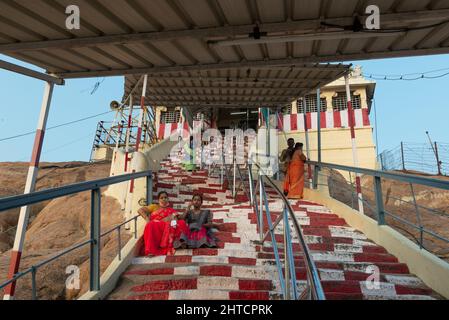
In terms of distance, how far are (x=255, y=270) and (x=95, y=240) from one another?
179 centimetres

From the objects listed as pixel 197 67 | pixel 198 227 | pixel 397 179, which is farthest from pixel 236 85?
pixel 397 179

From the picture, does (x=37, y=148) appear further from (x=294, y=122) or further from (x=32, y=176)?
(x=294, y=122)

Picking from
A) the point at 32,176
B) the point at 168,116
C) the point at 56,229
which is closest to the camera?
the point at 32,176

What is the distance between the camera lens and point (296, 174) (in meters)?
7.34

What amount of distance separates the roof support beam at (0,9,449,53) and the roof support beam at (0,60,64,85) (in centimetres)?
19

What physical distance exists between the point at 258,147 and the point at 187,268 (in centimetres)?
906

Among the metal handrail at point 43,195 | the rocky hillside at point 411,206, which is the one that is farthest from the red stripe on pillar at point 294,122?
the metal handrail at point 43,195

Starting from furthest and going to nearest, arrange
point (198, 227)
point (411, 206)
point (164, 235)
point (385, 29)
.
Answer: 1. point (411, 206)
2. point (198, 227)
3. point (164, 235)
4. point (385, 29)

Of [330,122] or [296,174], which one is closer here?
[296,174]

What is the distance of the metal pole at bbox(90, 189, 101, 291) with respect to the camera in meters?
3.21

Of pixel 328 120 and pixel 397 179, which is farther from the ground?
pixel 328 120

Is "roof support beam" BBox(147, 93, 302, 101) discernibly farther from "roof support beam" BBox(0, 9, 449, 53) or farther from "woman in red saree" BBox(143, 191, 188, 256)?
"roof support beam" BBox(0, 9, 449, 53)

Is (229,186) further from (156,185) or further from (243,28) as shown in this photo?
(243,28)
